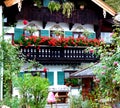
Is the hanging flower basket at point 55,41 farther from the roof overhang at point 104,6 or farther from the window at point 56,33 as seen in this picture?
the roof overhang at point 104,6

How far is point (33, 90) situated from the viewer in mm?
12062

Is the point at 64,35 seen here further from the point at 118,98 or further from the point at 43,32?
the point at 118,98

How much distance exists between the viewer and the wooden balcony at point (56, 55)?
24484 mm

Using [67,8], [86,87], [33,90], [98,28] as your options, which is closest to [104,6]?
[98,28]

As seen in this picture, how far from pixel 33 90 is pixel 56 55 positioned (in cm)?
1324

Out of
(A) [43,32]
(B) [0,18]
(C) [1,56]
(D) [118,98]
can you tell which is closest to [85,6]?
(A) [43,32]

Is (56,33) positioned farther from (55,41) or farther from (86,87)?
(86,87)

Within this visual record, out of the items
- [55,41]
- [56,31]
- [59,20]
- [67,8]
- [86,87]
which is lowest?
[86,87]

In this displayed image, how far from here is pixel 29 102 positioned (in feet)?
40.0

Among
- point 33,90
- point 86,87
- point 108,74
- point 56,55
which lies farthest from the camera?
point 56,55

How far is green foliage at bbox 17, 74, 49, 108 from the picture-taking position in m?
12.0

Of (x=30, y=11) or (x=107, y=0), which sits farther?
(x=107, y=0)

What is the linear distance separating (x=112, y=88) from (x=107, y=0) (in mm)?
22443

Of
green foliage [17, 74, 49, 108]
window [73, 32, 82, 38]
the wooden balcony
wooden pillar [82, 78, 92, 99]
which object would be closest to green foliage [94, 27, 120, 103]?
green foliage [17, 74, 49, 108]
